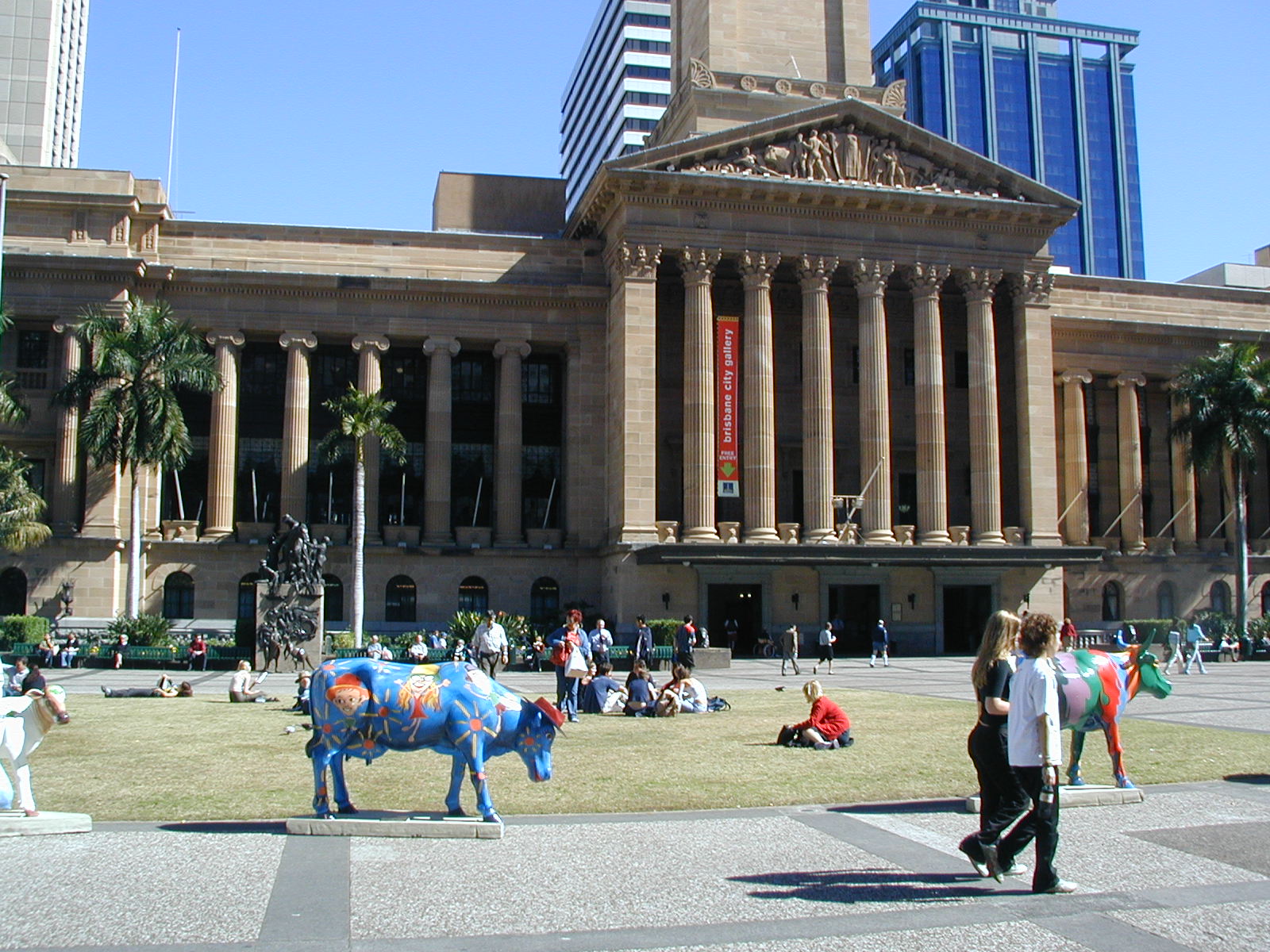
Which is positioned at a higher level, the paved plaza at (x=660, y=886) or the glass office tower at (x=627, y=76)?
the glass office tower at (x=627, y=76)

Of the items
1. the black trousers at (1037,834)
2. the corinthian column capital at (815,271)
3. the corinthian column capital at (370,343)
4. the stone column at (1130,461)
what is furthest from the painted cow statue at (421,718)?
the stone column at (1130,461)

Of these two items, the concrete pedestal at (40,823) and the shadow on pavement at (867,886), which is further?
the concrete pedestal at (40,823)

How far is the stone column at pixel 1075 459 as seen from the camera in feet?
192

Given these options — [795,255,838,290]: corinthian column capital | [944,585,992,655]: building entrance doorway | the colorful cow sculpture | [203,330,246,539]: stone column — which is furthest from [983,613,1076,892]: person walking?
[203,330,246,539]: stone column

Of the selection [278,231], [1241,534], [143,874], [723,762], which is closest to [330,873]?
[143,874]

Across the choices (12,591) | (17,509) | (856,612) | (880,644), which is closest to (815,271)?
(856,612)

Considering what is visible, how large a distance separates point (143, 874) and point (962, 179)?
4993 cm

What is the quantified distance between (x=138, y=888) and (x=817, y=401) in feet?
141

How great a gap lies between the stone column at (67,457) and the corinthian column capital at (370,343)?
11.4 m

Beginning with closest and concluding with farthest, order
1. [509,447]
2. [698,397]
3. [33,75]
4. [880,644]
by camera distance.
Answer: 1. [880,644]
2. [698,397]
3. [509,447]
4. [33,75]

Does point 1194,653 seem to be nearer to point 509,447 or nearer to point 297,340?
point 509,447

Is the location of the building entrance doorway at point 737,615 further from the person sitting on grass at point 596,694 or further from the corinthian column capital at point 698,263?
the person sitting on grass at point 596,694

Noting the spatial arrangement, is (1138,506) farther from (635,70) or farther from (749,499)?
(635,70)

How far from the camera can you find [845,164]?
52.1 m
